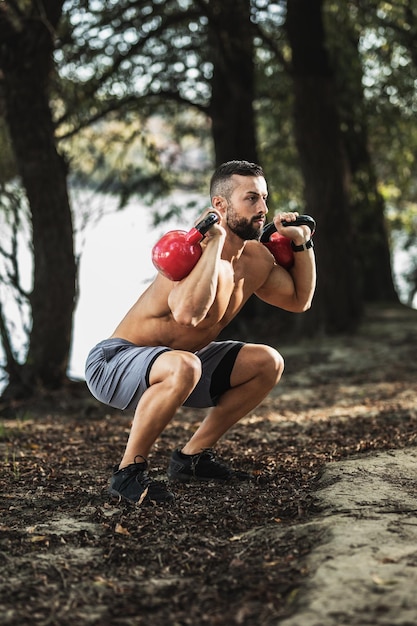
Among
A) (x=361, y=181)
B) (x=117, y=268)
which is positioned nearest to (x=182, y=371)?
(x=361, y=181)

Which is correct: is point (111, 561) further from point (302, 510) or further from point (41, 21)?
point (41, 21)

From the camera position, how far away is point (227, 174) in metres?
4.30

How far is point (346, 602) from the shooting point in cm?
276

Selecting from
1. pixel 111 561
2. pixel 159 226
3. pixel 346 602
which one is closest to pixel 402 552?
pixel 346 602

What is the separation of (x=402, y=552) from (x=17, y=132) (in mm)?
5834

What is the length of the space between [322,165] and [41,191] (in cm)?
428

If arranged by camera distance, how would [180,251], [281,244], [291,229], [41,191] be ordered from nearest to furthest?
[180,251] < [291,229] < [281,244] < [41,191]

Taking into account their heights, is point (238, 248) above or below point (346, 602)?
above

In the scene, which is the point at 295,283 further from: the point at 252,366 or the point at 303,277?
the point at 252,366

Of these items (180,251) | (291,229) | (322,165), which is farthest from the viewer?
(322,165)

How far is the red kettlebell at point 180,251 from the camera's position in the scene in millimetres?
3979

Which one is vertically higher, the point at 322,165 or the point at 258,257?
the point at 322,165

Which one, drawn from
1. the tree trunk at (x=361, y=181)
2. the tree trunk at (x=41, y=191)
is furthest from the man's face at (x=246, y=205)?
the tree trunk at (x=361, y=181)

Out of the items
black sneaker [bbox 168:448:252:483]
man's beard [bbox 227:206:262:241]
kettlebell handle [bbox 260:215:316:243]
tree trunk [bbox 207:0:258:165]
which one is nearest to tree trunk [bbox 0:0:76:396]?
kettlebell handle [bbox 260:215:316:243]
